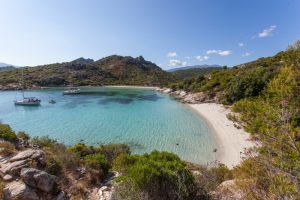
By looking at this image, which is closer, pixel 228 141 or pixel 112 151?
pixel 112 151

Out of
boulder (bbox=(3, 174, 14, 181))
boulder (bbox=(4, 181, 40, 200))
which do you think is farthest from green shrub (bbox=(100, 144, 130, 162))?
boulder (bbox=(4, 181, 40, 200))

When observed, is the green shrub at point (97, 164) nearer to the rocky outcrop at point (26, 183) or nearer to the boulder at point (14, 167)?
the rocky outcrop at point (26, 183)

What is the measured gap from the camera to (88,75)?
109 metres

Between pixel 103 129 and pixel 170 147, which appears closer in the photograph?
pixel 170 147

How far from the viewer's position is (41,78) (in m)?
93.6

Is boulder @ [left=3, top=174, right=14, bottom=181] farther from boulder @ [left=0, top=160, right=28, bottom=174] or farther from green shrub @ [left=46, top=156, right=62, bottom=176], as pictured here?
green shrub @ [left=46, top=156, right=62, bottom=176]

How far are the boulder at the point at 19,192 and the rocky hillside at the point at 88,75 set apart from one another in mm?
91972

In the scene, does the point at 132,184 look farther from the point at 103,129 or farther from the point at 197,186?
the point at 103,129

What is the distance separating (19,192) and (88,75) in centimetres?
10684

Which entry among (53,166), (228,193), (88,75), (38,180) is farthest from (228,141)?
(88,75)

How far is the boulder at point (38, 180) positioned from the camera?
756 centimetres

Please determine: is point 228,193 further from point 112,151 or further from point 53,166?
point 112,151

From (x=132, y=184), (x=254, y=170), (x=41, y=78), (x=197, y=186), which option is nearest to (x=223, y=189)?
(x=197, y=186)

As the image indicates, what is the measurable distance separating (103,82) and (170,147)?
297ft
